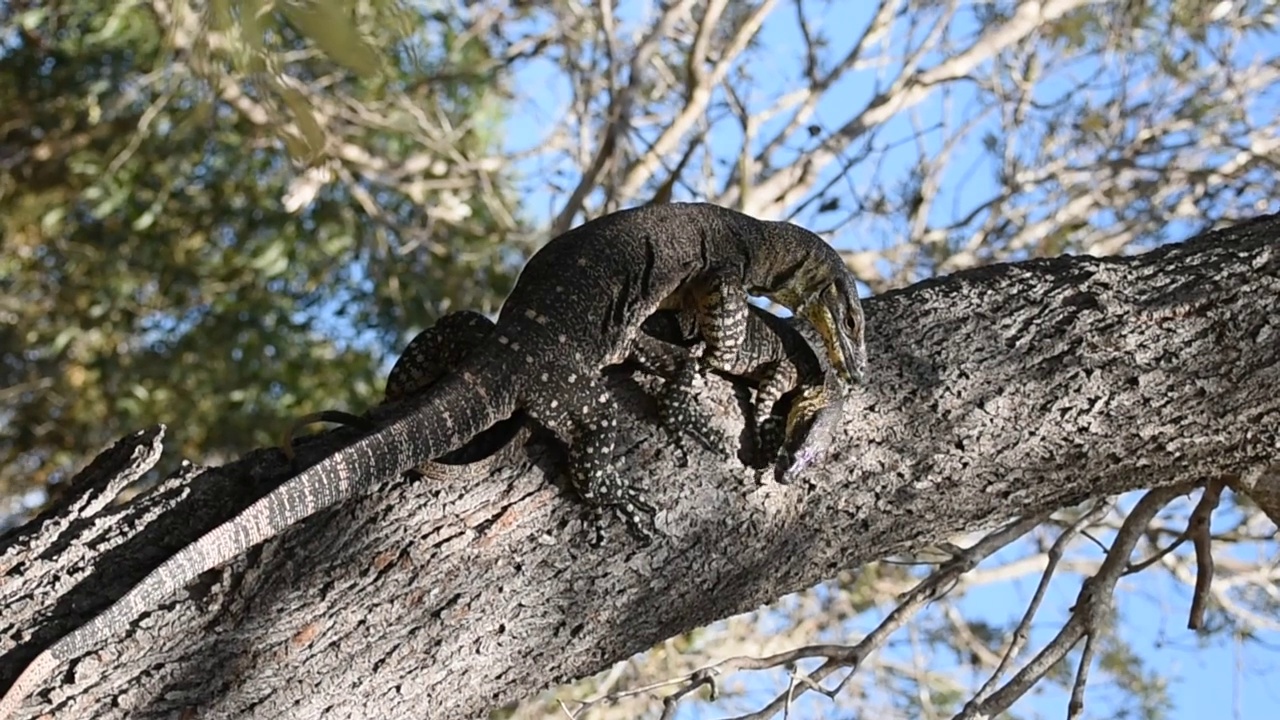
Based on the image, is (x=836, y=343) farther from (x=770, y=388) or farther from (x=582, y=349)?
(x=582, y=349)

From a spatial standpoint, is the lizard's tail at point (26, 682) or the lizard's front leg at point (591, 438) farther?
the lizard's front leg at point (591, 438)

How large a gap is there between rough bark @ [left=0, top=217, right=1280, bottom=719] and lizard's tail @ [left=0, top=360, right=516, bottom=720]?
51 millimetres

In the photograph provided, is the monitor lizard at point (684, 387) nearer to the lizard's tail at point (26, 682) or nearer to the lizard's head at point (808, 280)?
the lizard's head at point (808, 280)

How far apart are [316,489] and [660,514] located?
2.52 feet

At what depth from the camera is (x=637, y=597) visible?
276 cm

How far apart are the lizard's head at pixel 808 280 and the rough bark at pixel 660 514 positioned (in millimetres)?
225

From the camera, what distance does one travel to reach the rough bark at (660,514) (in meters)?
2.49

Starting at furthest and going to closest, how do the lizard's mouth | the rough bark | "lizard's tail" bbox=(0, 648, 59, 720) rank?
the lizard's mouth
the rough bark
"lizard's tail" bbox=(0, 648, 59, 720)

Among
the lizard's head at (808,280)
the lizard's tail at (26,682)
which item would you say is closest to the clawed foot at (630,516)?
the lizard's head at (808,280)

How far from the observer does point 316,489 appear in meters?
2.58

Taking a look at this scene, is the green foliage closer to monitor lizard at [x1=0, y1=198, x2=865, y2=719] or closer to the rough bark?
monitor lizard at [x1=0, y1=198, x2=865, y2=719]

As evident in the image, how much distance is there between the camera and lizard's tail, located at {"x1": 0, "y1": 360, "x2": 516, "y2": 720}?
2.37 metres

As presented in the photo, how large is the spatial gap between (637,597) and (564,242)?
1.10 meters

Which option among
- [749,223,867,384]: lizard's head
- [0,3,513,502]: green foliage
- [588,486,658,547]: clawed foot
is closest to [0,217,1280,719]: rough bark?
[588,486,658,547]: clawed foot
